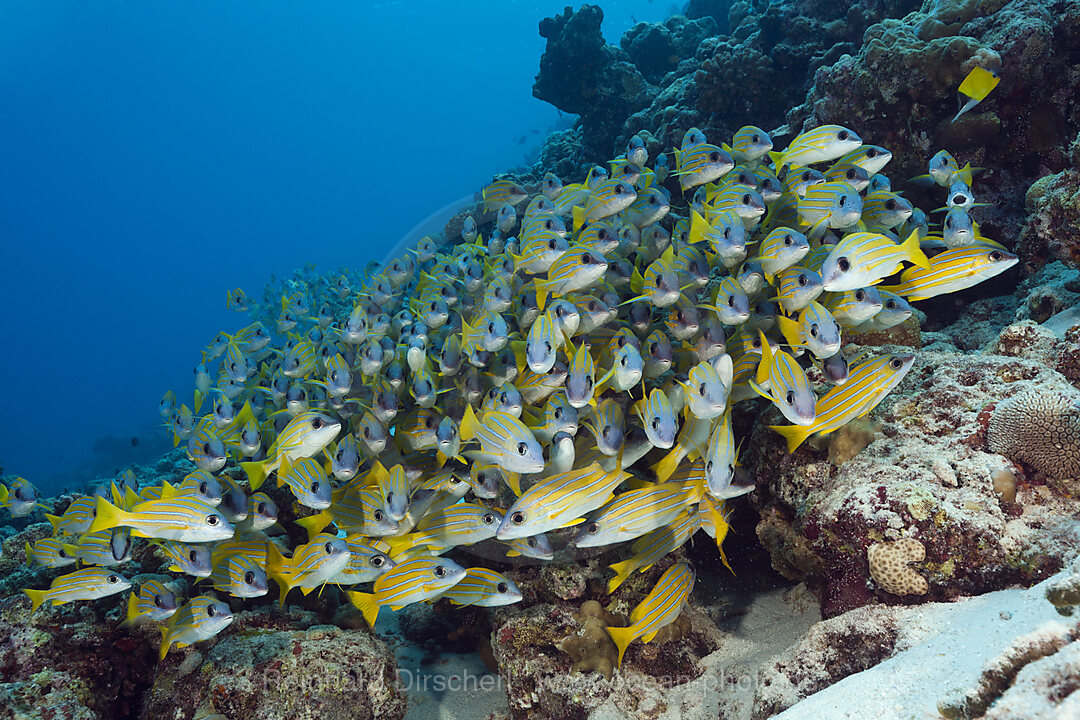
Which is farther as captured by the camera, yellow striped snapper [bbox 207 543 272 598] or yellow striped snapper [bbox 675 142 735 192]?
yellow striped snapper [bbox 675 142 735 192]

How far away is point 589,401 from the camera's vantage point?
2.97m

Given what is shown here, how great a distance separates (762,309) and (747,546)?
2.01m

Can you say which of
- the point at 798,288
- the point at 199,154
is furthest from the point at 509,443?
the point at 199,154

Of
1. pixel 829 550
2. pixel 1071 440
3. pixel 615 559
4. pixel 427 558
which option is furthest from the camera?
pixel 615 559

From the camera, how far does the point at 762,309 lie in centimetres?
329

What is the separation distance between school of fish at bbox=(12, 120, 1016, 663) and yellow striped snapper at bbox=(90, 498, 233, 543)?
0.04 feet

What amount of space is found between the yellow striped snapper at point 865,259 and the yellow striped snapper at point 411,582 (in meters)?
2.68

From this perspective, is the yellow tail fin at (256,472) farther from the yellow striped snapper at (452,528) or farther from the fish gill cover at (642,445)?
the yellow striped snapper at (452,528)

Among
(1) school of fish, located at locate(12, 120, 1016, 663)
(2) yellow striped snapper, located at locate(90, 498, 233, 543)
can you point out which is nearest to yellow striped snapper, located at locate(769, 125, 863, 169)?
(1) school of fish, located at locate(12, 120, 1016, 663)

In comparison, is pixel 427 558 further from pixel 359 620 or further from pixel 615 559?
pixel 359 620

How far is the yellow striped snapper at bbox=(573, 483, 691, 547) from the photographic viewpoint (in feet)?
9.07

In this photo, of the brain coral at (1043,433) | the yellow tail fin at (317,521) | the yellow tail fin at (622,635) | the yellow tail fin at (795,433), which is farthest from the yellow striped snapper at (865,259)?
the yellow tail fin at (317,521)

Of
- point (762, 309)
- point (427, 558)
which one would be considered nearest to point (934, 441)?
point (762, 309)

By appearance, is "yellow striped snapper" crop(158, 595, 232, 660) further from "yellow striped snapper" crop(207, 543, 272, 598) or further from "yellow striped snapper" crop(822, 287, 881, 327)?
"yellow striped snapper" crop(822, 287, 881, 327)
